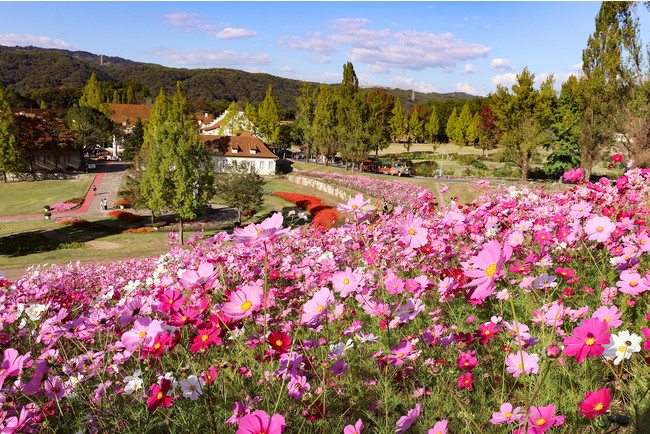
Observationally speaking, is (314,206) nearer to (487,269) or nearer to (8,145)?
(487,269)

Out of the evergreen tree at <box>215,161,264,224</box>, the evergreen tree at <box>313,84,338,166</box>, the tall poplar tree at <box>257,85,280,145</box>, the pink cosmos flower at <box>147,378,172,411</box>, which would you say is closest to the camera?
the pink cosmos flower at <box>147,378,172,411</box>

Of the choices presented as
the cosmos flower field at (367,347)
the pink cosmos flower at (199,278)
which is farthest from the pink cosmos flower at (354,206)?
the pink cosmos flower at (199,278)

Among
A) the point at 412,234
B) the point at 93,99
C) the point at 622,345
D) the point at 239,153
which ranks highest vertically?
the point at 93,99

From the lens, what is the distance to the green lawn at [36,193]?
28.4m

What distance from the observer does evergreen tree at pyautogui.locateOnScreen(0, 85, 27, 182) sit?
3456cm

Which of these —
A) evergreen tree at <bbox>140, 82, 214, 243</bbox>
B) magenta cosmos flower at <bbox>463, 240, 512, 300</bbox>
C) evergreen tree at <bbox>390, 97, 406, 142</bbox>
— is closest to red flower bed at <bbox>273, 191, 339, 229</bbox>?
evergreen tree at <bbox>140, 82, 214, 243</bbox>

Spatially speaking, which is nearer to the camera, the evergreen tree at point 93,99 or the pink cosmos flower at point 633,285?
the pink cosmos flower at point 633,285

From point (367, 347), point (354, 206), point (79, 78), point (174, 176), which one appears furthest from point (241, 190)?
point (79, 78)

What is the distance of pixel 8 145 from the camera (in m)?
34.8

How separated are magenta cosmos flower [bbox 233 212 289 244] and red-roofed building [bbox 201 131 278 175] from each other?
1764 inches

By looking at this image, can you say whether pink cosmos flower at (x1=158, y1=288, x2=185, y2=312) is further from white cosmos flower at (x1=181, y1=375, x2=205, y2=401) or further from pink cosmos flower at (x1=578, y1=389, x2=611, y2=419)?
pink cosmos flower at (x1=578, y1=389, x2=611, y2=419)

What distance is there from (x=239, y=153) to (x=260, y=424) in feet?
154

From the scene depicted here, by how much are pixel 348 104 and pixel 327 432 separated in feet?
143

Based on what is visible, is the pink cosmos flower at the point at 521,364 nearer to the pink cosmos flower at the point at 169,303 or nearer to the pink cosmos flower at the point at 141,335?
the pink cosmos flower at the point at 169,303
